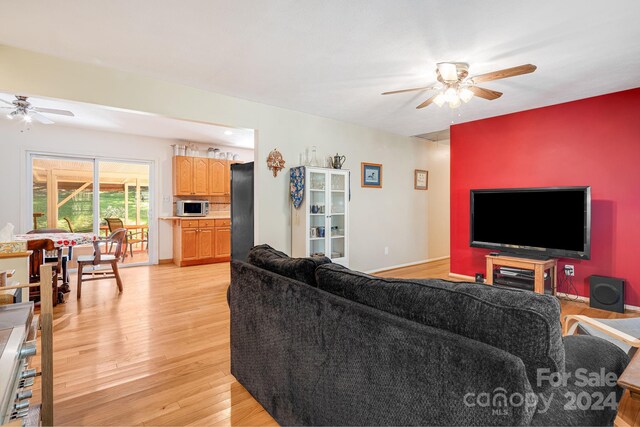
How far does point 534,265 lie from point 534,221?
0.58 metres

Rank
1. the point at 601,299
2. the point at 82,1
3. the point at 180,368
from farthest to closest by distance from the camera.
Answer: the point at 601,299, the point at 180,368, the point at 82,1

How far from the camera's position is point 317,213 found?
4.39m

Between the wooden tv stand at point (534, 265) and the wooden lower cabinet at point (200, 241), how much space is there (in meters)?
4.62

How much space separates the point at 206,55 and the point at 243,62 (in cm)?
32

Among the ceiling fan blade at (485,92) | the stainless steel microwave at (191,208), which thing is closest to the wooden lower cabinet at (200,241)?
the stainless steel microwave at (191,208)

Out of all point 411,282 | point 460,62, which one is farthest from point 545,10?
point 411,282

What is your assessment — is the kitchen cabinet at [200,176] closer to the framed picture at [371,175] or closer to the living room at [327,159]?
the living room at [327,159]

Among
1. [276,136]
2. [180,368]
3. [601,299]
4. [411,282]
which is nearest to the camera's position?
[411,282]

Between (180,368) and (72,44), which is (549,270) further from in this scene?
(72,44)

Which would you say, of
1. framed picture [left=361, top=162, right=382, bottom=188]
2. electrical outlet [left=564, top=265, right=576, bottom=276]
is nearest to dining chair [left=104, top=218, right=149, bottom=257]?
framed picture [left=361, top=162, right=382, bottom=188]

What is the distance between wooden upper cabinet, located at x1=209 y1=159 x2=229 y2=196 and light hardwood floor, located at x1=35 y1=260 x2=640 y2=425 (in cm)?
267

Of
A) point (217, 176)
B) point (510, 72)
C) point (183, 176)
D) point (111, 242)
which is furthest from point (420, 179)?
point (111, 242)

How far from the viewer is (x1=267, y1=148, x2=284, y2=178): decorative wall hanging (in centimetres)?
418

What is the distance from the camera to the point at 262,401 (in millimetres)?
1823
